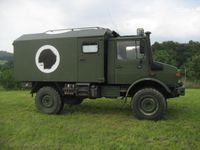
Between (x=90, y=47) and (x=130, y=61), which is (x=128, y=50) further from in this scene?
(x=90, y=47)

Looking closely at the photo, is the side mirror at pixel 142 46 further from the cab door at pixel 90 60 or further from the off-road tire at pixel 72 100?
the off-road tire at pixel 72 100

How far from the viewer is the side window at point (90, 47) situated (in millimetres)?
9391

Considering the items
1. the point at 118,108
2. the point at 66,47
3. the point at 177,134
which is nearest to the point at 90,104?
the point at 118,108

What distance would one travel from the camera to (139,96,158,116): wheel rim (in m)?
8.85

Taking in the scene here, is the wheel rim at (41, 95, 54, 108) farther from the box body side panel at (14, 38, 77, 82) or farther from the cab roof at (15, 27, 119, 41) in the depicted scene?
the cab roof at (15, 27, 119, 41)

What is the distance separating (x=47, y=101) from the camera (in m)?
10.3

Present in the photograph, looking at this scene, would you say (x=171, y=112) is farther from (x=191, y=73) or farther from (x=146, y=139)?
(x=191, y=73)

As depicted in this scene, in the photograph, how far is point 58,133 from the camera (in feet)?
24.3

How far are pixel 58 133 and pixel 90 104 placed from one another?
4645mm

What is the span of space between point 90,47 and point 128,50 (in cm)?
117

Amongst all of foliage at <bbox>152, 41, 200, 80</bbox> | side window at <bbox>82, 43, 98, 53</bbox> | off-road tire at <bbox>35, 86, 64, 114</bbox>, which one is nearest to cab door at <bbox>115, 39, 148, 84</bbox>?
side window at <bbox>82, 43, 98, 53</bbox>

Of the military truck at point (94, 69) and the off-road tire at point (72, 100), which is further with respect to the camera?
the off-road tire at point (72, 100)

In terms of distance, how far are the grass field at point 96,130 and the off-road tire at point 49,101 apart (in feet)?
0.84

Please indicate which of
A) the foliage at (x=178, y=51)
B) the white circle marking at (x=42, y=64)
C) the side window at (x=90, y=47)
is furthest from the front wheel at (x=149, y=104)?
the foliage at (x=178, y=51)
